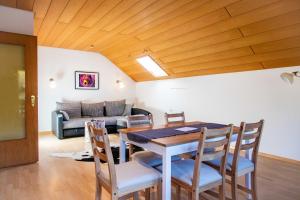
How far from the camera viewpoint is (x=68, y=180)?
2.68m

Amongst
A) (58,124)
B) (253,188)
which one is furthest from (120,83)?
(253,188)

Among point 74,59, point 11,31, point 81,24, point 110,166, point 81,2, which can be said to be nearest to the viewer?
point 110,166

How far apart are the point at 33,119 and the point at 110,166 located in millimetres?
2297

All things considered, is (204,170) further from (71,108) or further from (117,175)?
(71,108)

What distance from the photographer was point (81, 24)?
383cm

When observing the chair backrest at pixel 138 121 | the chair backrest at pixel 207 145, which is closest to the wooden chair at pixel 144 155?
the chair backrest at pixel 138 121

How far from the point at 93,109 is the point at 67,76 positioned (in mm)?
1170

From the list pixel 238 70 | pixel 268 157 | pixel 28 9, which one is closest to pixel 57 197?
pixel 28 9

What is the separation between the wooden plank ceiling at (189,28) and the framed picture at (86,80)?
1375mm

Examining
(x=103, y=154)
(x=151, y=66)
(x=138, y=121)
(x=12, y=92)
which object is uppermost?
(x=151, y=66)

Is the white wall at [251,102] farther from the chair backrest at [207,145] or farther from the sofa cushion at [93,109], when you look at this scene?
the chair backrest at [207,145]

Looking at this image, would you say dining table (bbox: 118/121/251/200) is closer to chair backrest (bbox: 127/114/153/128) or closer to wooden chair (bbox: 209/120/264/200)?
wooden chair (bbox: 209/120/264/200)

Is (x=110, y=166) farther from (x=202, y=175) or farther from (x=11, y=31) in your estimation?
(x=11, y=31)

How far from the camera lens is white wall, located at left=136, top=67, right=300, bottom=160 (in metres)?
3.37
